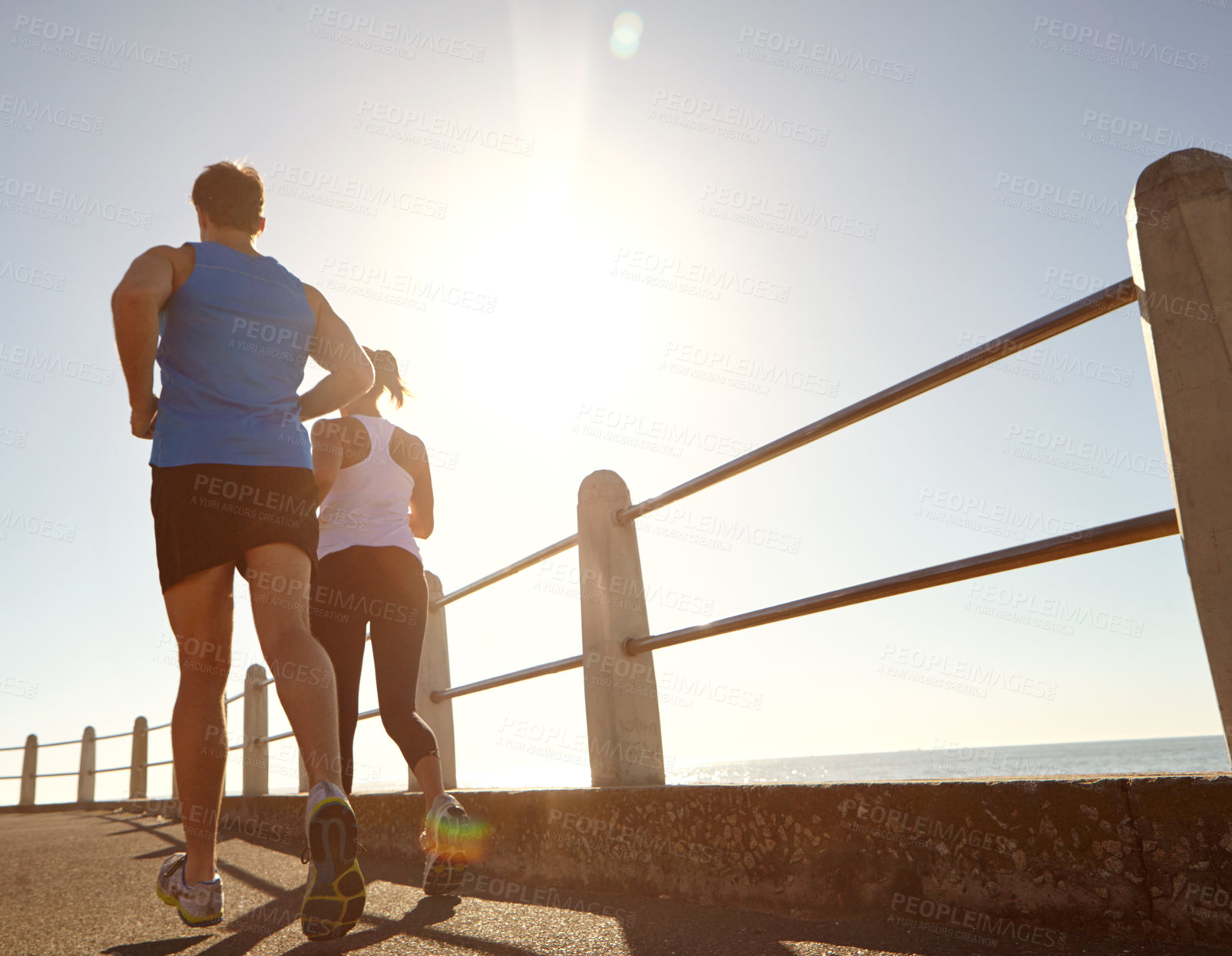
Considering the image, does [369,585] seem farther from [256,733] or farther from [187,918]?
[256,733]

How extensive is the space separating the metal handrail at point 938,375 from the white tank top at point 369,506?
0.94 metres

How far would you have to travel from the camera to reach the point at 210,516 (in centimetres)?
182

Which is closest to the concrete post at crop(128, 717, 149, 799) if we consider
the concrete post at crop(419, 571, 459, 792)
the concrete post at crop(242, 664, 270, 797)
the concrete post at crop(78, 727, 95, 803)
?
the concrete post at crop(78, 727, 95, 803)

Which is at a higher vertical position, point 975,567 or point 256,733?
point 975,567

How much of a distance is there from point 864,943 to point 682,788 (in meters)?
0.66

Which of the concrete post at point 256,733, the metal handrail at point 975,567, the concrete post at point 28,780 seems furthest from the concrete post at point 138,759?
the metal handrail at point 975,567

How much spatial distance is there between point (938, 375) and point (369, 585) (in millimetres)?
1799

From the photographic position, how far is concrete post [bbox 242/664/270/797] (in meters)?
5.79

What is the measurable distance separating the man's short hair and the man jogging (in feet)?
0.47

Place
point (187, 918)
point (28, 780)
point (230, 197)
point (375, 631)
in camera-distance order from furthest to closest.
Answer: point (28, 780)
point (375, 631)
point (230, 197)
point (187, 918)

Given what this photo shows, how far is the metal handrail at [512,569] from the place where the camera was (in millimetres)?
2992

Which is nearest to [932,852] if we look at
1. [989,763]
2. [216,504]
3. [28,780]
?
[216,504]

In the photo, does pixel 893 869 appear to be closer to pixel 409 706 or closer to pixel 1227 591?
pixel 1227 591

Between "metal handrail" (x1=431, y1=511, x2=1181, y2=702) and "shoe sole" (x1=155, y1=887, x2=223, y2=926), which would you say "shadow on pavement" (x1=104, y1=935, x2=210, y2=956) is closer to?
"shoe sole" (x1=155, y1=887, x2=223, y2=926)
